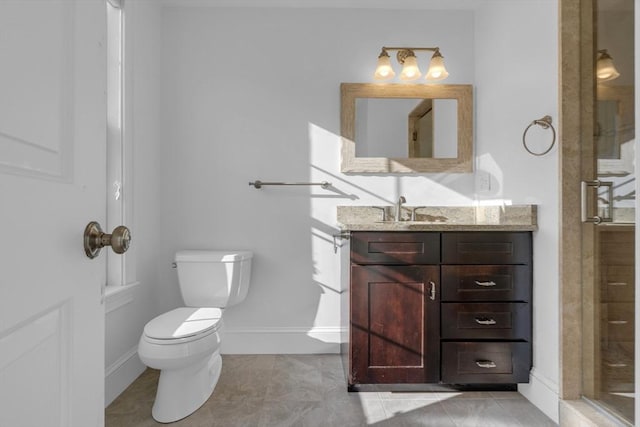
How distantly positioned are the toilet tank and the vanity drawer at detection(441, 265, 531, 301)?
1.19 m

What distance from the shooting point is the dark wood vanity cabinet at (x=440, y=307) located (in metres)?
1.95

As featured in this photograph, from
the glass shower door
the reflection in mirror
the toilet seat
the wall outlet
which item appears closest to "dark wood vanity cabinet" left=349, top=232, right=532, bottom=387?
the glass shower door

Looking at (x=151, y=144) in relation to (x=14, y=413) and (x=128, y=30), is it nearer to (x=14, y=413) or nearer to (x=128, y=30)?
(x=128, y=30)

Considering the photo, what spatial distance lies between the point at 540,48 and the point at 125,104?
2151 mm

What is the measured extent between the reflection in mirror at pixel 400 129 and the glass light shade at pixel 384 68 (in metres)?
0.17

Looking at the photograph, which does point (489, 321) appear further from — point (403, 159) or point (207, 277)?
point (207, 277)

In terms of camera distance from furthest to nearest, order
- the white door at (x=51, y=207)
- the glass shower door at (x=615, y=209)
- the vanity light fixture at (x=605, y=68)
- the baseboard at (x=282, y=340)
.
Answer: the baseboard at (x=282, y=340), the vanity light fixture at (x=605, y=68), the glass shower door at (x=615, y=209), the white door at (x=51, y=207)

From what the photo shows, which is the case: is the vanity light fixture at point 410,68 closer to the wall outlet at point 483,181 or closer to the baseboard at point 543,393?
the wall outlet at point 483,181

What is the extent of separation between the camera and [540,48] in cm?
192

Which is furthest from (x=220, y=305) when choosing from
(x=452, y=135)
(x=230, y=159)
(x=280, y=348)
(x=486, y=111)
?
(x=486, y=111)

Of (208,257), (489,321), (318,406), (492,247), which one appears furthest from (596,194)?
A: (208,257)

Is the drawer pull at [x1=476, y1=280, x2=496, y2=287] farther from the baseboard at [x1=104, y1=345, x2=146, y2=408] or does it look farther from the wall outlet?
the baseboard at [x1=104, y1=345, x2=146, y2=408]

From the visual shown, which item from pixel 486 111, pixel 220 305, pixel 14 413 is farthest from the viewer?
pixel 486 111

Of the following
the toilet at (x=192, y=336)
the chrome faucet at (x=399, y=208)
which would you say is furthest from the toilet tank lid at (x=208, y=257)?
the chrome faucet at (x=399, y=208)
